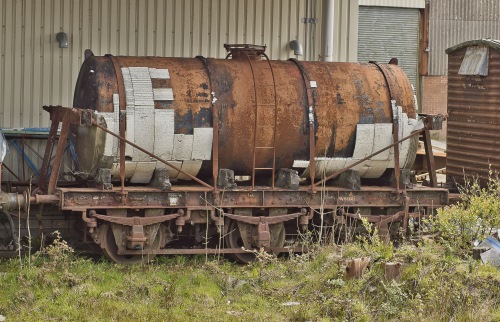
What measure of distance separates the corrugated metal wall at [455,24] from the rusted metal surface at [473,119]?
57.1 ft

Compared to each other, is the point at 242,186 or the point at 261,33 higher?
the point at 261,33

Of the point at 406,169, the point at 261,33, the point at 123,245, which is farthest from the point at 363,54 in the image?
the point at 123,245

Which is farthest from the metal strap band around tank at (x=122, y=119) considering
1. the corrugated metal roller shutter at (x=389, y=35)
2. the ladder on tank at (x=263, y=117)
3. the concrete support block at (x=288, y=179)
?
the corrugated metal roller shutter at (x=389, y=35)

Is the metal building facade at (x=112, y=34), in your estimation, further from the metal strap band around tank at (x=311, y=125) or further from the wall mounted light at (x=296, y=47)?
the metal strap band around tank at (x=311, y=125)

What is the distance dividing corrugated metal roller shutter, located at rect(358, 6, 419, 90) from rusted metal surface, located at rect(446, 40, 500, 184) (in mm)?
15652

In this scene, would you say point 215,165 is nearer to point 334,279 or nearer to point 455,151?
point 334,279

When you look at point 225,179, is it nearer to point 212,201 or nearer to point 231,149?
point 212,201

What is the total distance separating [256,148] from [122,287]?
10.8ft

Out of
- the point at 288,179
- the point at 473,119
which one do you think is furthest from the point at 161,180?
the point at 473,119

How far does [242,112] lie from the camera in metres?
14.3

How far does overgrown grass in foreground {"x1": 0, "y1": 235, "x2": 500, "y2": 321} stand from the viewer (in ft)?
35.9

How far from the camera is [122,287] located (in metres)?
12.0

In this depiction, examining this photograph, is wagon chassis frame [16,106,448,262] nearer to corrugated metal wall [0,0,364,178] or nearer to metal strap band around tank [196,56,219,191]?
metal strap band around tank [196,56,219,191]

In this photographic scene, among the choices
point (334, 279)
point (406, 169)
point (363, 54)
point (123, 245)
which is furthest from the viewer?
point (363, 54)
